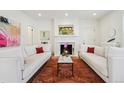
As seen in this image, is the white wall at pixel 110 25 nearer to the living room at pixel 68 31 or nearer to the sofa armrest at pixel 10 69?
the living room at pixel 68 31

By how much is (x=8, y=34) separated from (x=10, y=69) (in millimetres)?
2452

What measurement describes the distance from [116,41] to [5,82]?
5130 mm

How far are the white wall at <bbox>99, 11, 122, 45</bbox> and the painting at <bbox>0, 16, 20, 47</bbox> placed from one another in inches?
166

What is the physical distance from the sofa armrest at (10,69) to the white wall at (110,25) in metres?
4.63

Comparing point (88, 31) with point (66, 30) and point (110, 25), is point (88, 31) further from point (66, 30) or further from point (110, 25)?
point (110, 25)

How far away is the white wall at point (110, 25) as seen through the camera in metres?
5.88

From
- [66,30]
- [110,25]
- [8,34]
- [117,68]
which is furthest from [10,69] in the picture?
[66,30]

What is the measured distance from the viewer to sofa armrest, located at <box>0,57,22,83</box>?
2.36 meters

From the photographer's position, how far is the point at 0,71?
7.50ft

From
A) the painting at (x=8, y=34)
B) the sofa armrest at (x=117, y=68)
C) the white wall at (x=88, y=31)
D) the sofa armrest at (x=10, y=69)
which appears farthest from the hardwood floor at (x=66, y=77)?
the white wall at (x=88, y=31)

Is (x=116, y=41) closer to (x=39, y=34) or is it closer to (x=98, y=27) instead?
(x=98, y=27)

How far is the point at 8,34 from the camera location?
4602 millimetres

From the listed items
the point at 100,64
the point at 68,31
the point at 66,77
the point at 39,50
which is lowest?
the point at 66,77
